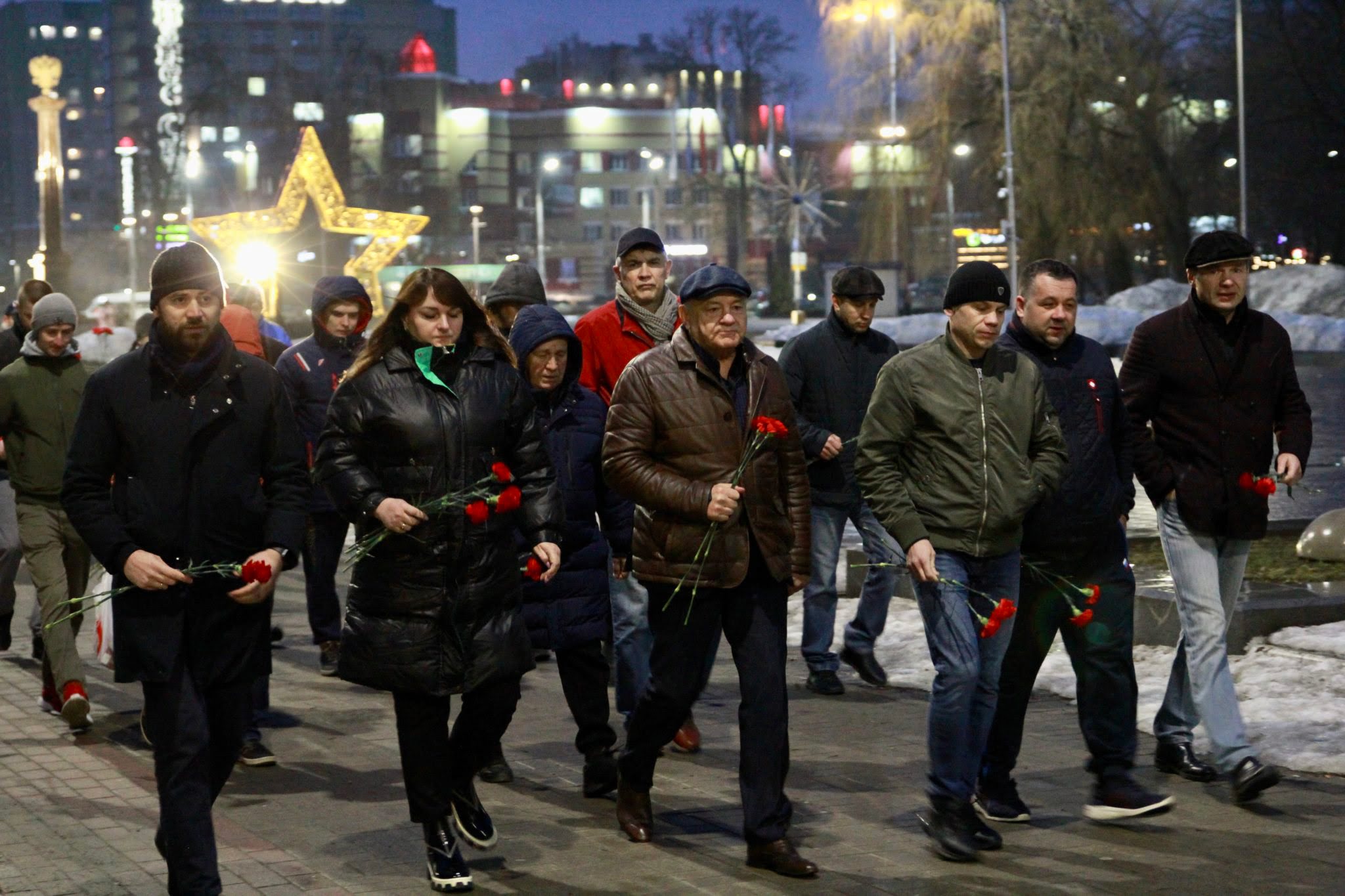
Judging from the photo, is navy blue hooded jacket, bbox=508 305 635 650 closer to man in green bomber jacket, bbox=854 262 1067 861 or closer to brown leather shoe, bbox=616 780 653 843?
brown leather shoe, bbox=616 780 653 843

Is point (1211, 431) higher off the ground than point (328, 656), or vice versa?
point (1211, 431)

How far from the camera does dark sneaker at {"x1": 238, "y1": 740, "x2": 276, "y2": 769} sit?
25.3 ft

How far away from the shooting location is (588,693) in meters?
7.22

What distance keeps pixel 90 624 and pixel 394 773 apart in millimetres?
4660

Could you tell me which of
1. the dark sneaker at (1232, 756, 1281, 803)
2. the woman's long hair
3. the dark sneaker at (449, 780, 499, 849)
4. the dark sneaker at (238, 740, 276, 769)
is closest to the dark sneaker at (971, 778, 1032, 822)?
the dark sneaker at (1232, 756, 1281, 803)

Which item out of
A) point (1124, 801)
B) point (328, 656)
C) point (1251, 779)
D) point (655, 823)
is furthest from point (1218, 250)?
point (328, 656)

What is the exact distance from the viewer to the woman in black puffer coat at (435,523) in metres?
5.69

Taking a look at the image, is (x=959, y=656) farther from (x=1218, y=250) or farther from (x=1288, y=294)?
(x=1288, y=294)

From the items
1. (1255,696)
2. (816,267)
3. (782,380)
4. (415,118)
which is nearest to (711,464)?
(782,380)

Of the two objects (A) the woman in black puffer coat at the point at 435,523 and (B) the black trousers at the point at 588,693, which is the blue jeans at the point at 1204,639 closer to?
(B) the black trousers at the point at 588,693

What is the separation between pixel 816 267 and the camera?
10888 centimetres

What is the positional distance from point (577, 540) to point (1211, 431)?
2.37m

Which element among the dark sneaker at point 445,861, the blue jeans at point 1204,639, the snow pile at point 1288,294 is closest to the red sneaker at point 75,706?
the dark sneaker at point 445,861

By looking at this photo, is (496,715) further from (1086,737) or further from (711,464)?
(1086,737)
